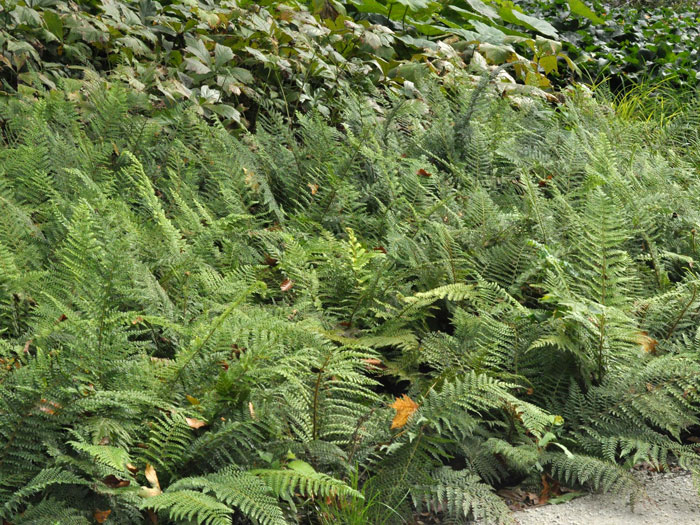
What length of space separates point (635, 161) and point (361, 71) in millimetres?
2016

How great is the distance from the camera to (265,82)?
5.02 metres

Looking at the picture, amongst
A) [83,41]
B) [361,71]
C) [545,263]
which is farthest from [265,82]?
[545,263]

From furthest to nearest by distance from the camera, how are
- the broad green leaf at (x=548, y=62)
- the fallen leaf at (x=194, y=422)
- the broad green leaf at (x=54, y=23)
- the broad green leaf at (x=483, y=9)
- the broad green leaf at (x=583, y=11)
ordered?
the broad green leaf at (x=583, y=11)
the broad green leaf at (x=483, y=9)
the broad green leaf at (x=548, y=62)
the broad green leaf at (x=54, y=23)
the fallen leaf at (x=194, y=422)

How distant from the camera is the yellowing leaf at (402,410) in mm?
2275

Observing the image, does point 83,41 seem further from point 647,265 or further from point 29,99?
point 647,265

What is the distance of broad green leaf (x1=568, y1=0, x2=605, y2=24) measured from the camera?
28.8 feet

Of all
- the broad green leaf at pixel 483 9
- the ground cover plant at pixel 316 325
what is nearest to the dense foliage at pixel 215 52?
the ground cover plant at pixel 316 325

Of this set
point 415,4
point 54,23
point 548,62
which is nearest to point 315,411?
point 54,23

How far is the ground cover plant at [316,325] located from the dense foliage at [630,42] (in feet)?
13.1

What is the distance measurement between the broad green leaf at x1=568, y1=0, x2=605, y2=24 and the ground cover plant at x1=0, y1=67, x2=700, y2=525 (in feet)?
17.0

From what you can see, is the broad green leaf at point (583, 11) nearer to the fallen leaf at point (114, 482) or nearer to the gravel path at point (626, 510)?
the gravel path at point (626, 510)

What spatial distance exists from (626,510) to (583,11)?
25.7ft

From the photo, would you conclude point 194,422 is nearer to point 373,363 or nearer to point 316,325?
point 316,325

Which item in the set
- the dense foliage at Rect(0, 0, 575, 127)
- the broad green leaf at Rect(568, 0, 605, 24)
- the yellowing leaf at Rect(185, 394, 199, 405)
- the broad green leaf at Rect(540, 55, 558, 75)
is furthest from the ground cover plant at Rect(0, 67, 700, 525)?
the broad green leaf at Rect(568, 0, 605, 24)
